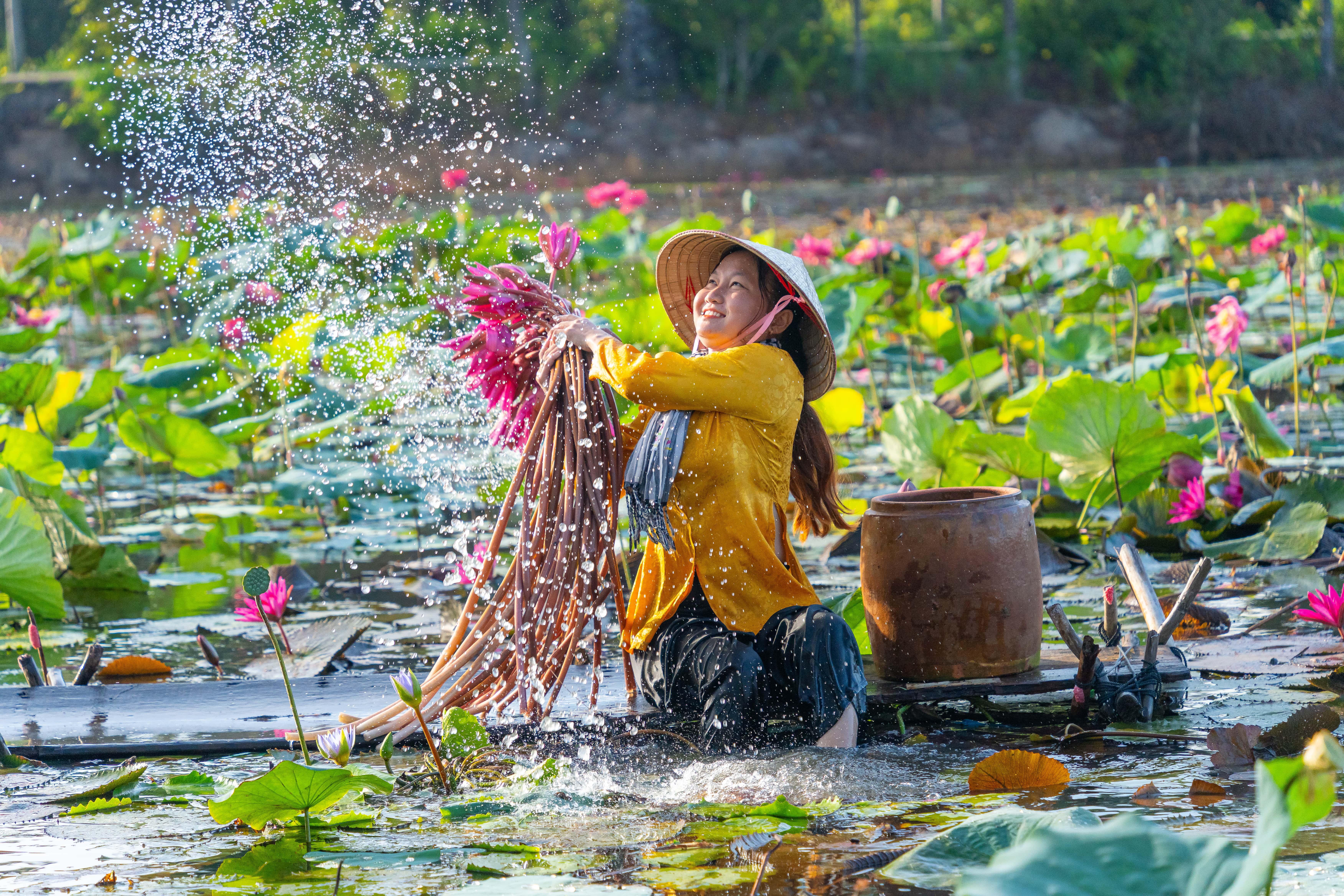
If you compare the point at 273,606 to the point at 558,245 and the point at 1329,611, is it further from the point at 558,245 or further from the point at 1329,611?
the point at 1329,611

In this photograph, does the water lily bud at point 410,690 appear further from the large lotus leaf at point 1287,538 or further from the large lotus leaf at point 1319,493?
the large lotus leaf at point 1319,493

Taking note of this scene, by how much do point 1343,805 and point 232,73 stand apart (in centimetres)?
820

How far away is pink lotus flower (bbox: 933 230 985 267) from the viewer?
6.91 meters

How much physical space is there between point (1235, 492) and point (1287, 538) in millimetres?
405

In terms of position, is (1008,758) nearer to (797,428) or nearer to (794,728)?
(794,728)

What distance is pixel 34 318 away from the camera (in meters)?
6.86

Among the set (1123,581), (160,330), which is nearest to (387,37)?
(160,330)

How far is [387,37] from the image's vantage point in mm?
17469

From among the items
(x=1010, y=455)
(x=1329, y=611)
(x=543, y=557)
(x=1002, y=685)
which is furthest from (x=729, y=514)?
(x=1010, y=455)

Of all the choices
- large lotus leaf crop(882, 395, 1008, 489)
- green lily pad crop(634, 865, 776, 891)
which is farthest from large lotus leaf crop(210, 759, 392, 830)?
large lotus leaf crop(882, 395, 1008, 489)

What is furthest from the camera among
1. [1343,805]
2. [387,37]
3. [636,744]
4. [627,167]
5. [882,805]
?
[627,167]

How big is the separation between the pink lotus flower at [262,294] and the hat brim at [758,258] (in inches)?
137

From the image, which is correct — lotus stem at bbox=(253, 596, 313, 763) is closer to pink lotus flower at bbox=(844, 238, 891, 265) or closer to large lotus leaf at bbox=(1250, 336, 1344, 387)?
large lotus leaf at bbox=(1250, 336, 1344, 387)

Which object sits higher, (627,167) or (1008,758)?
(627,167)
